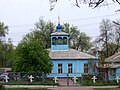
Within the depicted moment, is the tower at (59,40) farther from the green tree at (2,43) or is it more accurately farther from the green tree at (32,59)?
the green tree at (2,43)

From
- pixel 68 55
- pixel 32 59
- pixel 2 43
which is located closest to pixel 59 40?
pixel 68 55

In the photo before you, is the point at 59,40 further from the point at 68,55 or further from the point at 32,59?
the point at 32,59

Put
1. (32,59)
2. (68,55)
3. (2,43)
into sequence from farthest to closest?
(2,43) → (68,55) → (32,59)

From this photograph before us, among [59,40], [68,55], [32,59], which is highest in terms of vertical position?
[59,40]

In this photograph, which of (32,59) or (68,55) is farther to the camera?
(68,55)

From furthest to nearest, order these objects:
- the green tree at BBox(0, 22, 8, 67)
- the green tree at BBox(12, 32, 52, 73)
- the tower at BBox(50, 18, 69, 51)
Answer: the green tree at BBox(0, 22, 8, 67) → the tower at BBox(50, 18, 69, 51) → the green tree at BBox(12, 32, 52, 73)

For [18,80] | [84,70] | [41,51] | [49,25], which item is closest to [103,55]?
[49,25]

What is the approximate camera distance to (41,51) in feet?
143

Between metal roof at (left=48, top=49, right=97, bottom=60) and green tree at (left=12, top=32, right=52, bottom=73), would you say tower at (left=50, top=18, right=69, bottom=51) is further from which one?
green tree at (left=12, top=32, right=52, bottom=73)

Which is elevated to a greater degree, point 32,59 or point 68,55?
point 68,55

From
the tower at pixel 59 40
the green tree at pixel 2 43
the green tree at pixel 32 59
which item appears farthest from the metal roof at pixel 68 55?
the green tree at pixel 2 43

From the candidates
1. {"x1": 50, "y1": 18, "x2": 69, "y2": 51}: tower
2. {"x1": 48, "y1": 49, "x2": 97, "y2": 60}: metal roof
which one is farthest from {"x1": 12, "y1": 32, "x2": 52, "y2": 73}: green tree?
{"x1": 50, "y1": 18, "x2": 69, "y2": 51}: tower

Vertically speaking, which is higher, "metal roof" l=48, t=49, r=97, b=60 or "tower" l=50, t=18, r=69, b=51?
"tower" l=50, t=18, r=69, b=51

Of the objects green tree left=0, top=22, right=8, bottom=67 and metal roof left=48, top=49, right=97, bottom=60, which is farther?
green tree left=0, top=22, right=8, bottom=67
